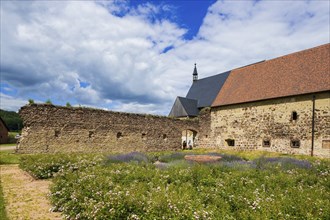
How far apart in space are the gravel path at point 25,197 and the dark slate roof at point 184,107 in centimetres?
2004

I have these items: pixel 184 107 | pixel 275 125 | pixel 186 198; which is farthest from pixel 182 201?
pixel 184 107

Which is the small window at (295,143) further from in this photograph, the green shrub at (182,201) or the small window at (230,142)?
the green shrub at (182,201)

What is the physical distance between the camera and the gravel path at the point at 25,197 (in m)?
5.23

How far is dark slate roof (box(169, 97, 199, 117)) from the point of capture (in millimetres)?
27609

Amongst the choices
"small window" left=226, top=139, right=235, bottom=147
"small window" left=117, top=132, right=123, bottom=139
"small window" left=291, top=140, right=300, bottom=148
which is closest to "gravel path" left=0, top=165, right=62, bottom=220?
"small window" left=117, top=132, right=123, bottom=139

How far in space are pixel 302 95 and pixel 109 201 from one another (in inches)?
671

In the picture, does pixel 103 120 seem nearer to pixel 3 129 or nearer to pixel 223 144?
pixel 223 144

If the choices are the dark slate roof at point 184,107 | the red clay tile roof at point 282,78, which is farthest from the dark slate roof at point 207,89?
the red clay tile roof at point 282,78

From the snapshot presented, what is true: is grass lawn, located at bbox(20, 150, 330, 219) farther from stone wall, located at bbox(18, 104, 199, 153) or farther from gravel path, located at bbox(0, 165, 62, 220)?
stone wall, located at bbox(18, 104, 199, 153)

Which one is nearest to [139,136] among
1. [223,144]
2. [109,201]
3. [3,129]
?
[223,144]

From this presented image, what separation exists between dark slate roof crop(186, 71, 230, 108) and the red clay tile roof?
1755 millimetres

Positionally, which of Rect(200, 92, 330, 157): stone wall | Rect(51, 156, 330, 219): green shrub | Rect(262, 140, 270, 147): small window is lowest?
Rect(51, 156, 330, 219): green shrub

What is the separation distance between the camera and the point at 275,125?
18750 mm

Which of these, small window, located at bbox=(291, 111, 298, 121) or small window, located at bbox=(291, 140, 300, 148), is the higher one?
small window, located at bbox=(291, 111, 298, 121)
